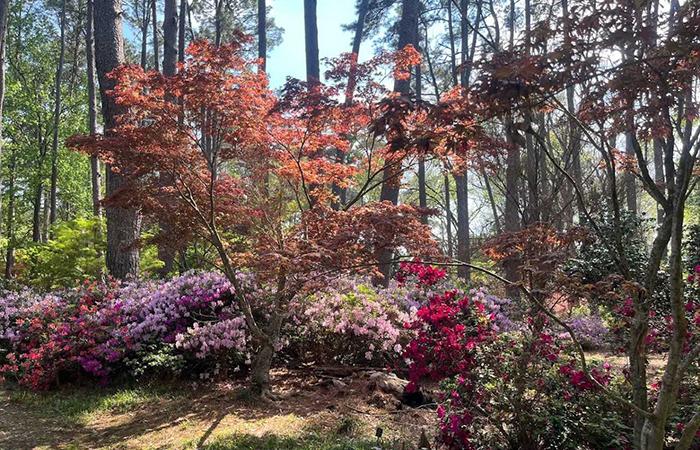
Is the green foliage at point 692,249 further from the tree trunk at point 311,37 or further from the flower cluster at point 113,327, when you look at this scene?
the tree trunk at point 311,37

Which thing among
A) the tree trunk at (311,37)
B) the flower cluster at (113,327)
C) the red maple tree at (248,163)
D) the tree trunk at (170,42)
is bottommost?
the flower cluster at (113,327)

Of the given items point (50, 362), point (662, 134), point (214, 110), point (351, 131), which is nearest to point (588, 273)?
point (351, 131)

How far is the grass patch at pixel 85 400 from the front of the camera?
13.9 feet

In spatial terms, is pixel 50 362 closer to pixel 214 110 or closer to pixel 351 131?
pixel 214 110

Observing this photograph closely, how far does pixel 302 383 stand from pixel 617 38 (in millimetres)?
3897

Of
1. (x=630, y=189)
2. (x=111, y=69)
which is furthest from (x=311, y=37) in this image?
(x=630, y=189)

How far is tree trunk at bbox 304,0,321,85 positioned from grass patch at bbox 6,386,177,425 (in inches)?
333

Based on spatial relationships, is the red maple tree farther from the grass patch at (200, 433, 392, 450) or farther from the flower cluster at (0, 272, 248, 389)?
the grass patch at (200, 433, 392, 450)

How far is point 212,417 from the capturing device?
3.93 metres

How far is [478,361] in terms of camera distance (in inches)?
124

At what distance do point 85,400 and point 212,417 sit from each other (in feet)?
4.86

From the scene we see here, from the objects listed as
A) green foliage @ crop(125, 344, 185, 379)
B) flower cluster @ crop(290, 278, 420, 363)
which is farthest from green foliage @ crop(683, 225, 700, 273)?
green foliage @ crop(125, 344, 185, 379)

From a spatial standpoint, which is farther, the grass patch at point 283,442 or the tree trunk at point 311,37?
the tree trunk at point 311,37

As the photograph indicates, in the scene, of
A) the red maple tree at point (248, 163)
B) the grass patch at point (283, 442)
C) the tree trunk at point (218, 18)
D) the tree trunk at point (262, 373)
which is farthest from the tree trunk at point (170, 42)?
the grass patch at point (283, 442)
